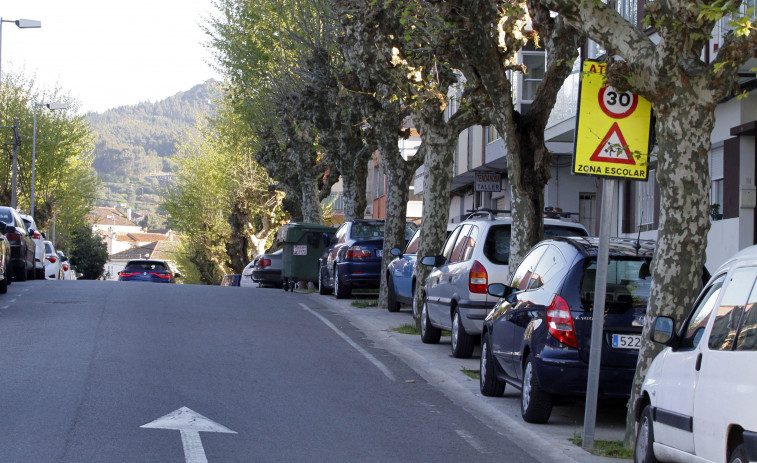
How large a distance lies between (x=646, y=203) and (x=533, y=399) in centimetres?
1408

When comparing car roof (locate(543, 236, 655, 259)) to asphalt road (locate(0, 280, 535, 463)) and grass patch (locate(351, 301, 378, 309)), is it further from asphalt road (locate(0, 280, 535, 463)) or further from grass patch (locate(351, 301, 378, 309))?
grass patch (locate(351, 301, 378, 309))

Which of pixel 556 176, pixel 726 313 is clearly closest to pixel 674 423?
pixel 726 313

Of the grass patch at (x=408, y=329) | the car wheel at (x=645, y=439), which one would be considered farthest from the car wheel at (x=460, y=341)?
the car wheel at (x=645, y=439)

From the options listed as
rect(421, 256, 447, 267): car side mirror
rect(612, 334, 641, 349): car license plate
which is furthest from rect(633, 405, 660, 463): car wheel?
rect(421, 256, 447, 267): car side mirror

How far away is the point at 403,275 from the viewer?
65.1 ft

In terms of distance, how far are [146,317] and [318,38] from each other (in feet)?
39.7

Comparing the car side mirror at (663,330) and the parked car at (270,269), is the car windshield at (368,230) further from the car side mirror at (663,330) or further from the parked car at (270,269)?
the car side mirror at (663,330)

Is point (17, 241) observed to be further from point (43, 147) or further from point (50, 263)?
point (43, 147)

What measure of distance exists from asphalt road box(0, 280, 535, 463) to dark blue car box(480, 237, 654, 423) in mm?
623

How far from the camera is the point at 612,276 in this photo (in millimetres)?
9516

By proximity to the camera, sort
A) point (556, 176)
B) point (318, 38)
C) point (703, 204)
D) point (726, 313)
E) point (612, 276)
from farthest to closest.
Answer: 1. point (556, 176)
2. point (318, 38)
3. point (612, 276)
4. point (703, 204)
5. point (726, 313)

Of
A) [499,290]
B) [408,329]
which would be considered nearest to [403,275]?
[408,329]

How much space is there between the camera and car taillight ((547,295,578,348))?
9102mm

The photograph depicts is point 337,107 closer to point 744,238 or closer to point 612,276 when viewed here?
point 744,238
